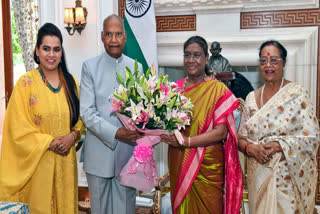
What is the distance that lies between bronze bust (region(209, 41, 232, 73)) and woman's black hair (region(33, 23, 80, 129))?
5.63 feet

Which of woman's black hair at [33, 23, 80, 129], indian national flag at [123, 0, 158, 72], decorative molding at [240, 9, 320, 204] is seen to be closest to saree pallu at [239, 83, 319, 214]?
woman's black hair at [33, 23, 80, 129]

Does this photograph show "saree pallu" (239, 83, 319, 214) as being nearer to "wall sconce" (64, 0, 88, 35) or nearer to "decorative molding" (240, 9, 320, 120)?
"decorative molding" (240, 9, 320, 120)

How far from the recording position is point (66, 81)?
2664 millimetres

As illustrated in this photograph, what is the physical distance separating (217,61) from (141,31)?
3.16 feet

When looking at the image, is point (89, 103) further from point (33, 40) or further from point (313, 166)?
point (33, 40)

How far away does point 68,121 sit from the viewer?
2.59m

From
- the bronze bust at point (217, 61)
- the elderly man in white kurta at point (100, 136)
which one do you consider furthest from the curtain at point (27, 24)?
the elderly man in white kurta at point (100, 136)

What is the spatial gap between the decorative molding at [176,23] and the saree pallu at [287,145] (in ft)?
6.50

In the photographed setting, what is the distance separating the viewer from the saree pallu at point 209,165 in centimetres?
234

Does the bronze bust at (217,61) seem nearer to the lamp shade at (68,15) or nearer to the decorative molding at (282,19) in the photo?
the decorative molding at (282,19)

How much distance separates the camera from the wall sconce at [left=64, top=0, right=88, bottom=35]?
13.9 ft

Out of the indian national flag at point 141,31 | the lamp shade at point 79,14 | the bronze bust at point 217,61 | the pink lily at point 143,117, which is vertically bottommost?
the pink lily at point 143,117

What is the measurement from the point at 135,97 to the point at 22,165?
1.10m

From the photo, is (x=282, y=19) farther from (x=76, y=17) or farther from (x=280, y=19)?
(x=76, y=17)
